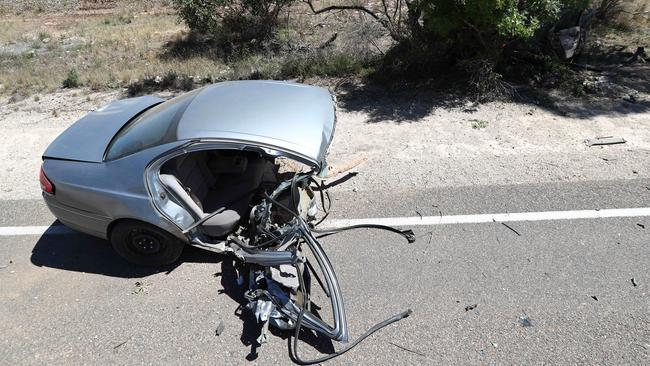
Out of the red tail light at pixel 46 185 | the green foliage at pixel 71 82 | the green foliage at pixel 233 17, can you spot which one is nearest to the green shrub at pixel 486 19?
the red tail light at pixel 46 185

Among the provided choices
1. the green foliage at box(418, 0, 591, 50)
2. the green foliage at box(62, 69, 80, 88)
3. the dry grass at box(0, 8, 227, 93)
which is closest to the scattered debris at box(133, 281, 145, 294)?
the green foliage at box(418, 0, 591, 50)

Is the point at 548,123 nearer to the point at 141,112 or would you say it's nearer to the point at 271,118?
the point at 271,118

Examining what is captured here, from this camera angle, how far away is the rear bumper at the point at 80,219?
14.5 feet

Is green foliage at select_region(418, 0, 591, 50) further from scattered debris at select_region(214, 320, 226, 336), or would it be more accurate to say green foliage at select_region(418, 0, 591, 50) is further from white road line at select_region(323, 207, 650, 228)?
scattered debris at select_region(214, 320, 226, 336)

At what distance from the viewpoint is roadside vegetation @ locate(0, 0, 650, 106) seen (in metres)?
7.60

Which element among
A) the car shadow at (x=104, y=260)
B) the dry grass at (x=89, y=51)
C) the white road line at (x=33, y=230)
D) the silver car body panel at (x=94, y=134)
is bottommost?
the dry grass at (x=89, y=51)

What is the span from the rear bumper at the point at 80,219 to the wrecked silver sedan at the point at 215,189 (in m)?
0.01

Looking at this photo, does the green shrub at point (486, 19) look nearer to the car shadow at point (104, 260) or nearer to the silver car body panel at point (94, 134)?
the silver car body panel at point (94, 134)

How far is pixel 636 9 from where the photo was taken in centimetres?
1130

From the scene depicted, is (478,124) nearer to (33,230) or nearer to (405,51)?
(405,51)

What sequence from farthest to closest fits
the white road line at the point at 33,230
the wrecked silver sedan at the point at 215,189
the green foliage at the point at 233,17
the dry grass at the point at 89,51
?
the green foliage at the point at 233,17
the dry grass at the point at 89,51
the white road line at the point at 33,230
the wrecked silver sedan at the point at 215,189

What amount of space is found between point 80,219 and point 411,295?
10.4 ft

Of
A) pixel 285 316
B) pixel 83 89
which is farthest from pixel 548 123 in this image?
pixel 83 89

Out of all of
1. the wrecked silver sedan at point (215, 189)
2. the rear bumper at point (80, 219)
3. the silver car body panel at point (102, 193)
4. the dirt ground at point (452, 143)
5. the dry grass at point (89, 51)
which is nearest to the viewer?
the wrecked silver sedan at point (215, 189)
